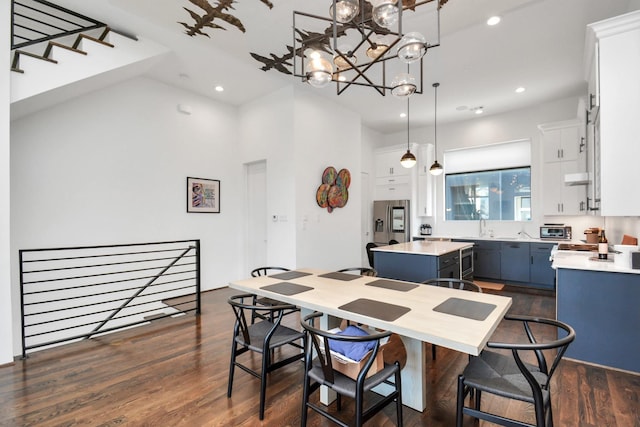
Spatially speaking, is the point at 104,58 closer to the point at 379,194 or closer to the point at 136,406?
the point at 136,406

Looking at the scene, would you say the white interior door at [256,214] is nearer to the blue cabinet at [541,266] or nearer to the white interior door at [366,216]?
the white interior door at [366,216]

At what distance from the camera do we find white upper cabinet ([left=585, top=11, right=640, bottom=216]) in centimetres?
240

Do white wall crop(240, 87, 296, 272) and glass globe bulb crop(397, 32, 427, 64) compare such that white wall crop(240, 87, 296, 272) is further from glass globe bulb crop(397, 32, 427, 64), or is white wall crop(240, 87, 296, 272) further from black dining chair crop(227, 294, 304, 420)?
glass globe bulb crop(397, 32, 427, 64)

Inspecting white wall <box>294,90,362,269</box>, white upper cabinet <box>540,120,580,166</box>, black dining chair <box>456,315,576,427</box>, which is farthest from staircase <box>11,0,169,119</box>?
white upper cabinet <box>540,120,580,166</box>

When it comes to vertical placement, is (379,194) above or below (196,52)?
below

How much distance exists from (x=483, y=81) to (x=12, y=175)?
625cm

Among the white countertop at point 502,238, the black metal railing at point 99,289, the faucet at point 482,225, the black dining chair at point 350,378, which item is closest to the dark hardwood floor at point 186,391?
the black dining chair at point 350,378

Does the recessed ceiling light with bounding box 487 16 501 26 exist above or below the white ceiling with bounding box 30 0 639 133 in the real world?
below

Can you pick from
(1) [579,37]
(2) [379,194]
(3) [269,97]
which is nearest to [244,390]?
(3) [269,97]

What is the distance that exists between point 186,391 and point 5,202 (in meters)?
2.29

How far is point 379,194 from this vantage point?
716 centimetres

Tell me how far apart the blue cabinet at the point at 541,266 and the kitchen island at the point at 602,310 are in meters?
2.63

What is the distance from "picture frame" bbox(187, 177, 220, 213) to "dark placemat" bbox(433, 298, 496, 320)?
14.1 feet

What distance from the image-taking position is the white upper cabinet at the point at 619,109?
2.40 m
